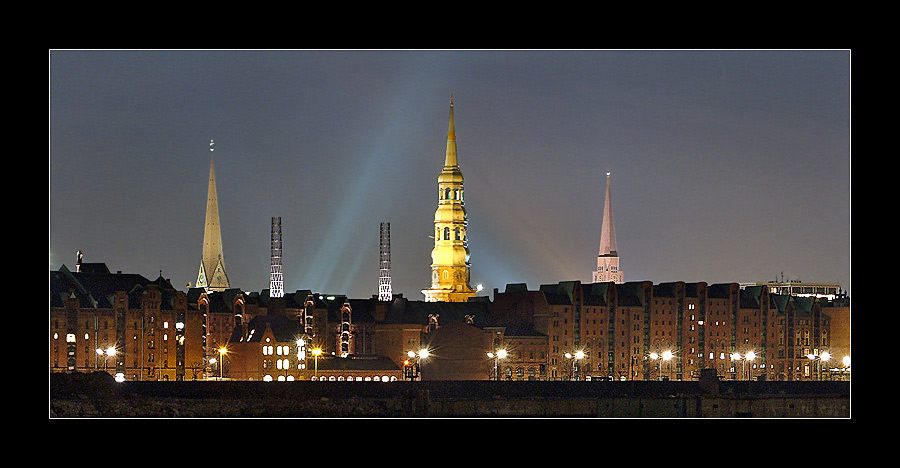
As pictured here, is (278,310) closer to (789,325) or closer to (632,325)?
(632,325)

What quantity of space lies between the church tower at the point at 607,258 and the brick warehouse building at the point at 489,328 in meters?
6.17

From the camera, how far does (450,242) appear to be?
93.0 metres

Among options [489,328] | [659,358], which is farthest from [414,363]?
[659,358]

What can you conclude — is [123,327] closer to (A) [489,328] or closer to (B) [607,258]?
(A) [489,328]

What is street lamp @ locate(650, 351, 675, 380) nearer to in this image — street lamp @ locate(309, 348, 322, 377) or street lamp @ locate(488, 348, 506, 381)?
street lamp @ locate(488, 348, 506, 381)

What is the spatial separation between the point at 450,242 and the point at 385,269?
4.75 m

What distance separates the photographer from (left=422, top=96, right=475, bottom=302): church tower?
92812mm

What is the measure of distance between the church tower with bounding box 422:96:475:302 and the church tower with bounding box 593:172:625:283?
5.76 meters

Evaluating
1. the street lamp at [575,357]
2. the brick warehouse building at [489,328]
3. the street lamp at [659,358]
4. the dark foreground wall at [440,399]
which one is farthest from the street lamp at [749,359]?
the dark foreground wall at [440,399]

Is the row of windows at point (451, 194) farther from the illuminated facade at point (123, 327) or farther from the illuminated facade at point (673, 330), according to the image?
the illuminated facade at point (123, 327)

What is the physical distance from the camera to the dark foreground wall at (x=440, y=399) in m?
59.9
